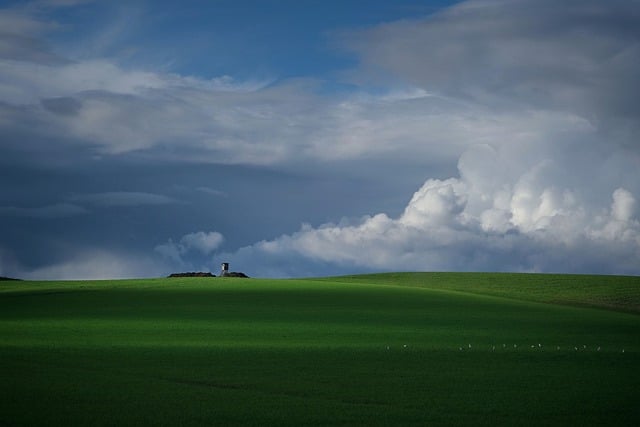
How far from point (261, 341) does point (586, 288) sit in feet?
103

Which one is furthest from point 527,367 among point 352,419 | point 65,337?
point 65,337

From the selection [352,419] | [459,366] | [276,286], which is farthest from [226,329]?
[276,286]

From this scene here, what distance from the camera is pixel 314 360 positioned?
822 inches

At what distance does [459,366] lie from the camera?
20172 millimetres

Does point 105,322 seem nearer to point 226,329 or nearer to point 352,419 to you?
point 226,329

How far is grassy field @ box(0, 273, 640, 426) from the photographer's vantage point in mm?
14062

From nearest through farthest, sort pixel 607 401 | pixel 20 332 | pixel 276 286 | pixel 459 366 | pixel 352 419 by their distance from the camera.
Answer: pixel 352 419, pixel 607 401, pixel 459 366, pixel 20 332, pixel 276 286

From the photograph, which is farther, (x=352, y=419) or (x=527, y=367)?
(x=527, y=367)

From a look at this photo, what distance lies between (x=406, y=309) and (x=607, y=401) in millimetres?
23294

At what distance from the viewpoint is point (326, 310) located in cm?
3769

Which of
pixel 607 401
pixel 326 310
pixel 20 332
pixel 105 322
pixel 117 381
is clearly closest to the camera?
pixel 607 401

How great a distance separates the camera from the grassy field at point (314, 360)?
14062 millimetres

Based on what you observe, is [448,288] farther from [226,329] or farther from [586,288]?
[226,329]

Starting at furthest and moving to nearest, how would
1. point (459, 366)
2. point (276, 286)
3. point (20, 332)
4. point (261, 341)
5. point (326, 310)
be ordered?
point (276, 286) < point (326, 310) < point (20, 332) < point (261, 341) < point (459, 366)
